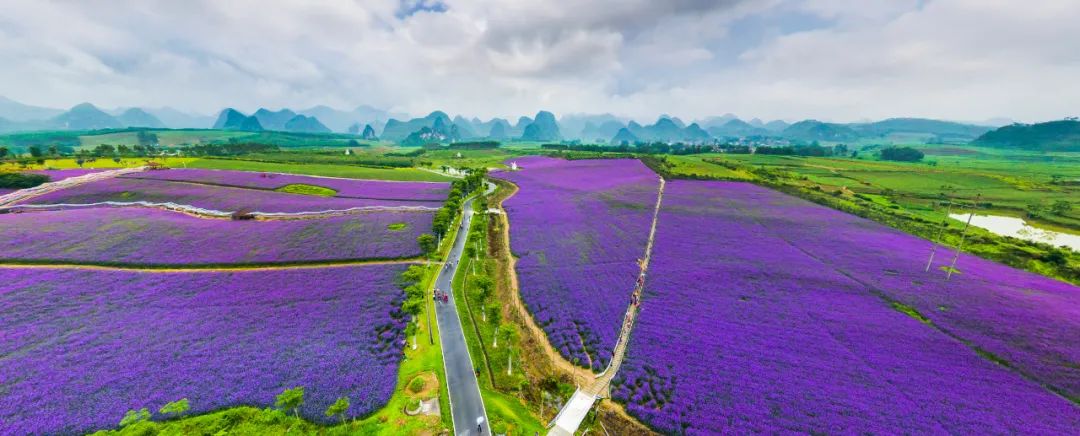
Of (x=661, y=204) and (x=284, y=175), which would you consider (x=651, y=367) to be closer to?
(x=661, y=204)

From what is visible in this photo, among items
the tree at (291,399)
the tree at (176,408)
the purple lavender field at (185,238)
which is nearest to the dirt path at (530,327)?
the purple lavender field at (185,238)

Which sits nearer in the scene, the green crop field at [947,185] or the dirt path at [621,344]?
the dirt path at [621,344]

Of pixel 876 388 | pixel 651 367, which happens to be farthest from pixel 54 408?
pixel 876 388

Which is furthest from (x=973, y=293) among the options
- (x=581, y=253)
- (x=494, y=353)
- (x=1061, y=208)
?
(x=1061, y=208)

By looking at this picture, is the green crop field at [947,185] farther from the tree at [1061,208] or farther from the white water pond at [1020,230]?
the white water pond at [1020,230]

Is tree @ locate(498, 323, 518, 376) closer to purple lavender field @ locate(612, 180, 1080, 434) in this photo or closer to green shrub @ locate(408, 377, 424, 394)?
green shrub @ locate(408, 377, 424, 394)

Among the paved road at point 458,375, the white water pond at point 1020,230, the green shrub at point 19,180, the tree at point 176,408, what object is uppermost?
the green shrub at point 19,180

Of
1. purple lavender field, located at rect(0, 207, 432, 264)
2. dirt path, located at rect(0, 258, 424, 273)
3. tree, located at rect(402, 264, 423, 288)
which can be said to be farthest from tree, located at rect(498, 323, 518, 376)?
purple lavender field, located at rect(0, 207, 432, 264)
